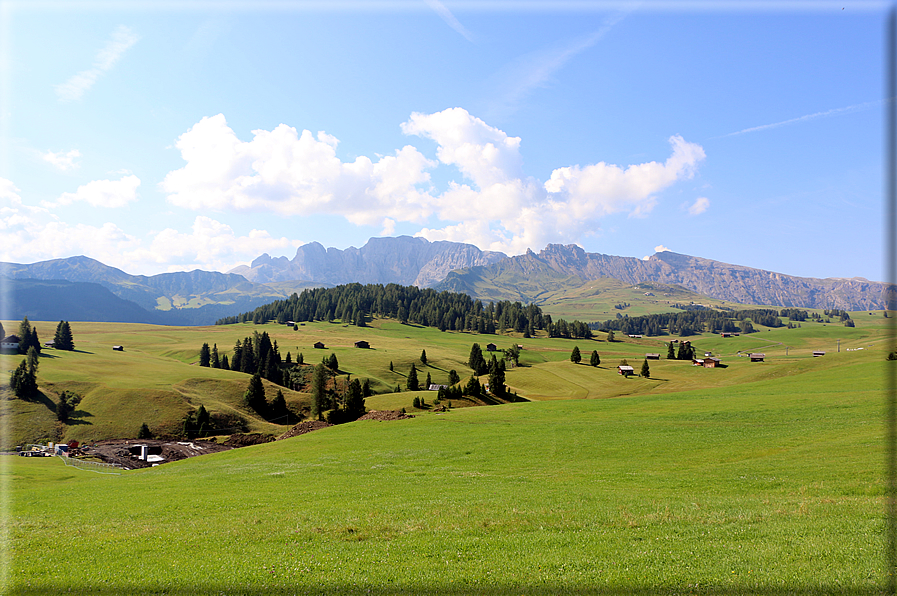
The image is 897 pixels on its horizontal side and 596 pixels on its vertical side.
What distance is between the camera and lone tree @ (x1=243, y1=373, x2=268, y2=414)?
108375 mm

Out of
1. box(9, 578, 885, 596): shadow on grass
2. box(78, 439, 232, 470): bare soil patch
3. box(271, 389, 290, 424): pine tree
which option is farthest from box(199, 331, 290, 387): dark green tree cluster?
box(9, 578, 885, 596): shadow on grass

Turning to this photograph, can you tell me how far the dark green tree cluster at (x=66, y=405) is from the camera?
3448 inches

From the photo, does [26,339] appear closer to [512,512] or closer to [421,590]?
[512,512]

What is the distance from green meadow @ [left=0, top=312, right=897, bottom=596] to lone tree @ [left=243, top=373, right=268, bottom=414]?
183ft

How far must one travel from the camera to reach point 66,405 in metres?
89.2

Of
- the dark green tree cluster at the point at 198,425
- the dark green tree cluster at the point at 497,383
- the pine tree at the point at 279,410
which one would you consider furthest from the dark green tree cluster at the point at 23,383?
the dark green tree cluster at the point at 497,383

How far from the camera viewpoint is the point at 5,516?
22047 mm

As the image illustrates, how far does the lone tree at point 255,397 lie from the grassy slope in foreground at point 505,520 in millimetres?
67648

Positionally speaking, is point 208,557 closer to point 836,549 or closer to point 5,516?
point 5,516

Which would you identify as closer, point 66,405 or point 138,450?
point 138,450

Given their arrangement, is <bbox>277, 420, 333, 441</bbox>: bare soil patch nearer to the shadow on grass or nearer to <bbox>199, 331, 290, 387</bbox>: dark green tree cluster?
the shadow on grass

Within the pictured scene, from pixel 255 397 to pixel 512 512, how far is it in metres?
106

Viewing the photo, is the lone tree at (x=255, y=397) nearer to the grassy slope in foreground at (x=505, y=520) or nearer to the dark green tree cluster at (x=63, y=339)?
the grassy slope in foreground at (x=505, y=520)

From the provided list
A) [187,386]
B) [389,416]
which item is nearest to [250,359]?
[187,386]
